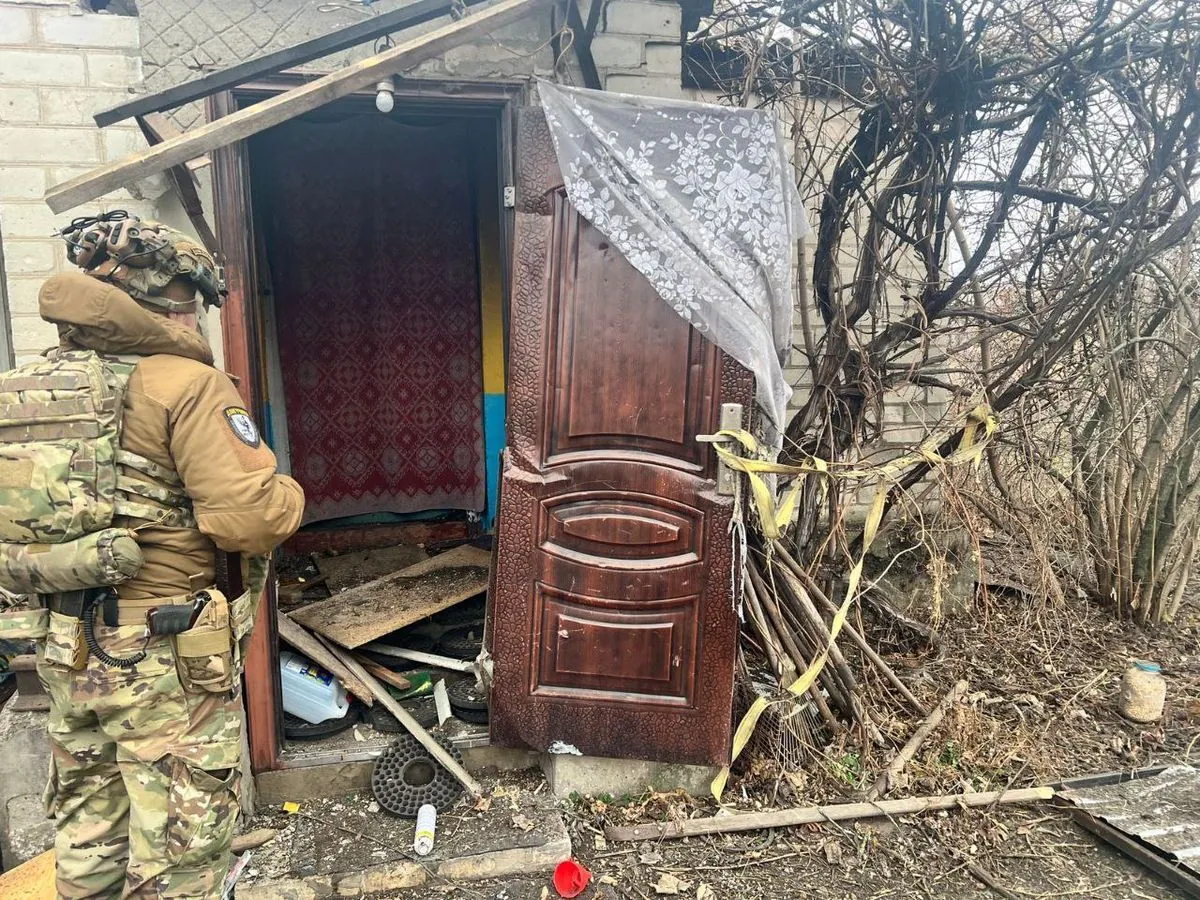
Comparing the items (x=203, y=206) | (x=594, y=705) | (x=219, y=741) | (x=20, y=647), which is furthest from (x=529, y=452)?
(x=20, y=647)

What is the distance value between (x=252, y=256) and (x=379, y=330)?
7.46ft

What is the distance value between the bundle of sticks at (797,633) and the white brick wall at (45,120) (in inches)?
116

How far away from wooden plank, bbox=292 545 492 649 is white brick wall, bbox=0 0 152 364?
170cm

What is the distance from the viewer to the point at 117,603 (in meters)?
1.92

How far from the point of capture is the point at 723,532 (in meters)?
2.78

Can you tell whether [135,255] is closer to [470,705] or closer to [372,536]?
[470,705]

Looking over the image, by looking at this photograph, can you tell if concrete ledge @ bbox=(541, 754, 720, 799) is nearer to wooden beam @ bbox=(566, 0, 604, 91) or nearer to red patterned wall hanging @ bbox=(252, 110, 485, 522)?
red patterned wall hanging @ bbox=(252, 110, 485, 522)

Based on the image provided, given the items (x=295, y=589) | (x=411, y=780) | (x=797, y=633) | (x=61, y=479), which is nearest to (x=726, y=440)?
(x=797, y=633)

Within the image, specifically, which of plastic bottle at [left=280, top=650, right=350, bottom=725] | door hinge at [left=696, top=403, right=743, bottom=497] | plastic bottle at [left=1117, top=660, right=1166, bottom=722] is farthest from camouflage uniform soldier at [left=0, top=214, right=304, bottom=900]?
plastic bottle at [left=1117, top=660, right=1166, bottom=722]

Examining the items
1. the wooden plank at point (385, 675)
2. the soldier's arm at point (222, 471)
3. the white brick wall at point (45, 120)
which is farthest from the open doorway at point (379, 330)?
the soldier's arm at point (222, 471)

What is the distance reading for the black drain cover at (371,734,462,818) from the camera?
2.78 metres

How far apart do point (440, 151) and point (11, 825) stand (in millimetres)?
4380

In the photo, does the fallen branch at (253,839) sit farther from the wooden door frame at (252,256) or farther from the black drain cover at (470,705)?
the black drain cover at (470,705)

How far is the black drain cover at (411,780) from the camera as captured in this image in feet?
9.11
